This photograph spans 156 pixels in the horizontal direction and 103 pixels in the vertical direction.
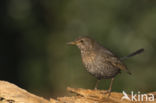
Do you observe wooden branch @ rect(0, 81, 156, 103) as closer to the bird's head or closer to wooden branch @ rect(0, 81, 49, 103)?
wooden branch @ rect(0, 81, 49, 103)

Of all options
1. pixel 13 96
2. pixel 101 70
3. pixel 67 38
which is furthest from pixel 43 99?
pixel 67 38

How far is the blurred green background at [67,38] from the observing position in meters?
11.3

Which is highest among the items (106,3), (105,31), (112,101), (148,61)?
(106,3)

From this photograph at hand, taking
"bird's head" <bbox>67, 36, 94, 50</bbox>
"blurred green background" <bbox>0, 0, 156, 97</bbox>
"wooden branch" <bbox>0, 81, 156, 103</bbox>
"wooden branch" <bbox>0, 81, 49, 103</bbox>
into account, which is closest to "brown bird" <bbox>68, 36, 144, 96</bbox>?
"bird's head" <bbox>67, 36, 94, 50</bbox>

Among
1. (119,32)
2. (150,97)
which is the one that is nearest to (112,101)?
(150,97)

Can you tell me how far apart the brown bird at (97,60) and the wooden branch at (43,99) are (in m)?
0.22

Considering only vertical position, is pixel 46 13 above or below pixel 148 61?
above

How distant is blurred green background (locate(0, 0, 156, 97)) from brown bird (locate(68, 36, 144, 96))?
3714 mm

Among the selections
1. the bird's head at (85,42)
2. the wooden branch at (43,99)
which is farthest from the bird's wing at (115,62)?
the wooden branch at (43,99)

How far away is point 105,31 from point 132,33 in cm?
69

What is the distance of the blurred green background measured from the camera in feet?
37.1

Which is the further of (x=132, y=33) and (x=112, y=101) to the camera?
(x=132, y=33)

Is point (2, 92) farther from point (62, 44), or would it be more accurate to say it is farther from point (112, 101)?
point (62, 44)

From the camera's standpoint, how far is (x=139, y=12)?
11.7 metres
